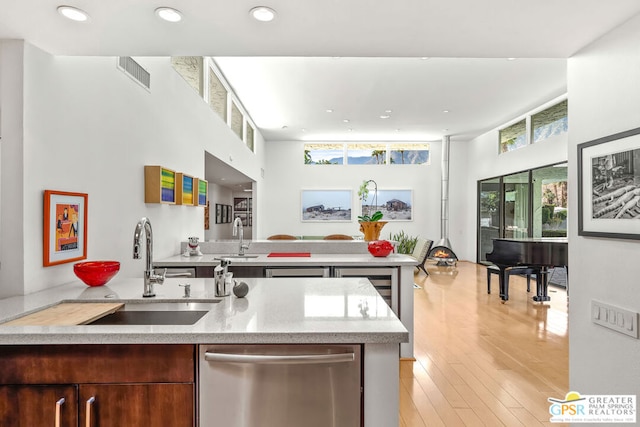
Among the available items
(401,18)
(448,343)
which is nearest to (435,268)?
(448,343)

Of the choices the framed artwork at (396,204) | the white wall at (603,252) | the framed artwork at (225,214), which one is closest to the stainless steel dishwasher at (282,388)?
the white wall at (603,252)

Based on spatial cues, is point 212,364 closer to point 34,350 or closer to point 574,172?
point 34,350

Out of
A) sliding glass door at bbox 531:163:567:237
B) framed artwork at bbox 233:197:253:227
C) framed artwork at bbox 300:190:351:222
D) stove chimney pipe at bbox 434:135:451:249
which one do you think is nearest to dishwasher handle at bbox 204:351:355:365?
sliding glass door at bbox 531:163:567:237

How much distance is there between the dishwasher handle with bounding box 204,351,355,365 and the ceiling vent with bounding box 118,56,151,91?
2.42 m

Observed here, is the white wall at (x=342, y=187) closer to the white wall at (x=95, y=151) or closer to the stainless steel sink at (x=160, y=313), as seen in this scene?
the white wall at (x=95, y=151)

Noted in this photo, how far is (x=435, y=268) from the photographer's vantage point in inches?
360

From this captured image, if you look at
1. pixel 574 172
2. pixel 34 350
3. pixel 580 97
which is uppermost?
pixel 580 97

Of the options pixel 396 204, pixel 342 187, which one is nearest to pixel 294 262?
pixel 342 187

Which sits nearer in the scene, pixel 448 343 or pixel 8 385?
pixel 8 385

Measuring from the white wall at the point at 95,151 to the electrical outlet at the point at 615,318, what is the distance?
2.97m

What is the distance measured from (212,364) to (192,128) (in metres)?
3.56

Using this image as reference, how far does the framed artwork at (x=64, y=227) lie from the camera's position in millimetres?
2016

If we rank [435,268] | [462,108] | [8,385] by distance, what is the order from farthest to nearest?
[435,268], [462,108], [8,385]

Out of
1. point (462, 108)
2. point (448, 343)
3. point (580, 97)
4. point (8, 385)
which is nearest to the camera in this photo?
point (8, 385)
